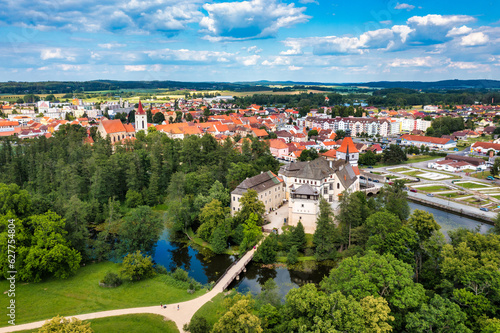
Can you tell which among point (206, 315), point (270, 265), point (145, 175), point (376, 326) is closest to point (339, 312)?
point (376, 326)

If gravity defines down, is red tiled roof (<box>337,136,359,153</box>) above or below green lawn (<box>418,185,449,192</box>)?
above

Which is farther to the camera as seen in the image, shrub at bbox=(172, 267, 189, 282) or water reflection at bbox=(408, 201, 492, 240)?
water reflection at bbox=(408, 201, 492, 240)

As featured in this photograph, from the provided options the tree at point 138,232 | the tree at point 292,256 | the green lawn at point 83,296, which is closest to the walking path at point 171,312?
the green lawn at point 83,296

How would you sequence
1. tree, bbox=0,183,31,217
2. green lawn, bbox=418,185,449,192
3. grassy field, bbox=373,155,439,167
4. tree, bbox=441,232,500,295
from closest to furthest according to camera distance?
tree, bbox=441,232,500,295 < tree, bbox=0,183,31,217 < green lawn, bbox=418,185,449,192 < grassy field, bbox=373,155,439,167

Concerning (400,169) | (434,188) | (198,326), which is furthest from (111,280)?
(400,169)

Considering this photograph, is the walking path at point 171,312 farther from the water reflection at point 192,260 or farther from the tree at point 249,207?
the tree at point 249,207

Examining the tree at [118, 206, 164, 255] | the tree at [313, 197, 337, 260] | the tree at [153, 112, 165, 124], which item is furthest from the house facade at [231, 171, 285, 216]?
the tree at [153, 112, 165, 124]

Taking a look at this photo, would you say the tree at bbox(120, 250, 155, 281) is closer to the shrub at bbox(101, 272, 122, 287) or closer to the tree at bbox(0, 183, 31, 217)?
the shrub at bbox(101, 272, 122, 287)
